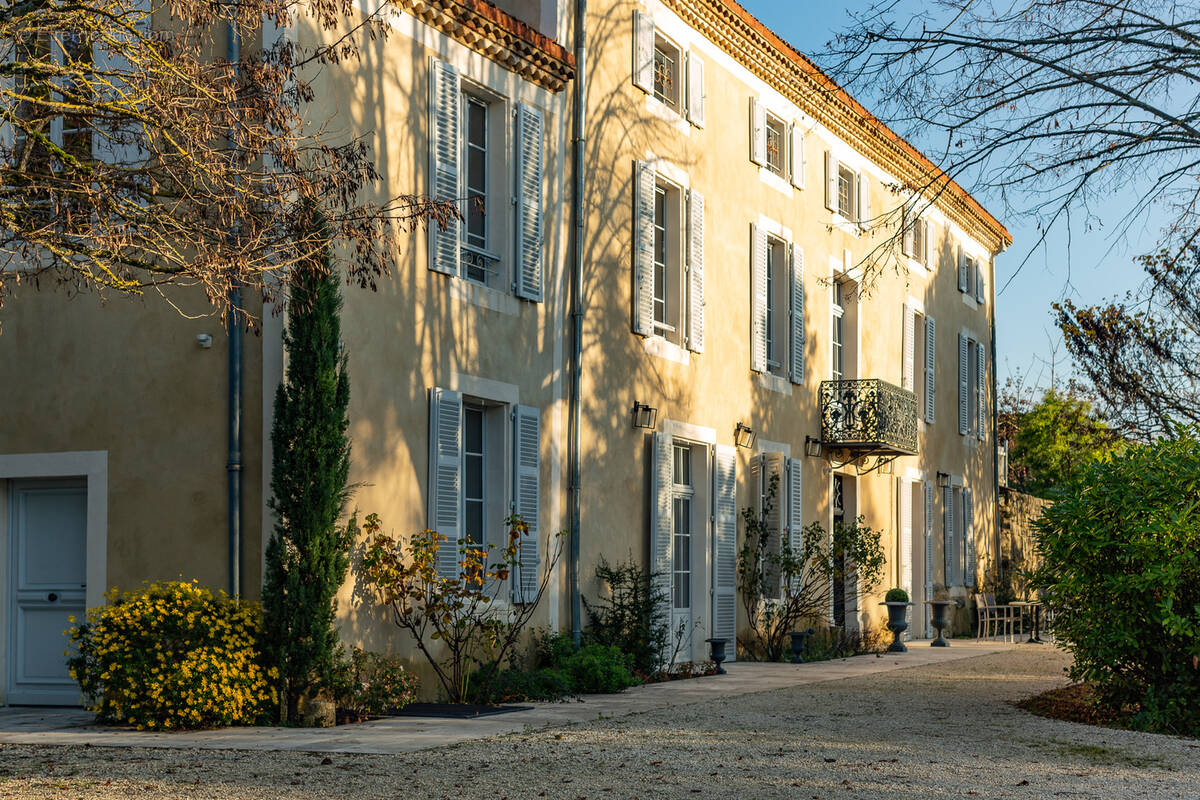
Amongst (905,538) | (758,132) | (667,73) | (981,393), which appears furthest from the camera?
(981,393)

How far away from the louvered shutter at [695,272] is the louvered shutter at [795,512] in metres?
2.86

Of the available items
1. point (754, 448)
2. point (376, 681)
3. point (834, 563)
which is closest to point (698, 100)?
point (754, 448)

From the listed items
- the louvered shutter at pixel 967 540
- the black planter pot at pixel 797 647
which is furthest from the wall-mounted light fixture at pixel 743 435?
the louvered shutter at pixel 967 540

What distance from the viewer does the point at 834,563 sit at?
18641 mm

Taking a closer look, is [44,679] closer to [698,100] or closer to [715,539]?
[715,539]

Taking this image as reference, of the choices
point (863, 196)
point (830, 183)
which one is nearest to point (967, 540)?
point (863, 196)

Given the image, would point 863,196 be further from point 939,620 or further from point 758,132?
point 939,620

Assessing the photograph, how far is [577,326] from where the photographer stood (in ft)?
44.5

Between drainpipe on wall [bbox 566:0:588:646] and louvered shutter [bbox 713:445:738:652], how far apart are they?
3028mm

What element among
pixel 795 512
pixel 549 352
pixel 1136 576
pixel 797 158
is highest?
pixel 797 158

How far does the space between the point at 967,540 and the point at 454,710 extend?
1680 cm

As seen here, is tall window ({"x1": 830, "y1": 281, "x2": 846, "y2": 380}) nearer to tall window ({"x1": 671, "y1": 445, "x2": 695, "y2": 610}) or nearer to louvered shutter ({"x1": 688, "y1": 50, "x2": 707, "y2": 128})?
louvered shutter ({"x1": 688, "y1": 50, "x2": 707, "y2": 128})

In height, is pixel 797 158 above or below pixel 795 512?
above

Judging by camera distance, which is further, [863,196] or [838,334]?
[863,196]
